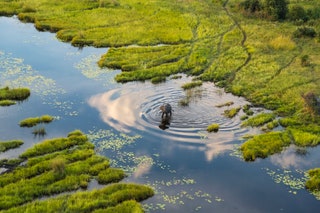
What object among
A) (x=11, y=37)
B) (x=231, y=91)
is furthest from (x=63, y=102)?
(x=11, y=37)

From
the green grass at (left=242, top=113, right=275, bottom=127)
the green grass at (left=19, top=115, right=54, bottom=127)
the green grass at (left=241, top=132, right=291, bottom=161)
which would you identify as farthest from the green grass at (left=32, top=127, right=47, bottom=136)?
the green grass at (left=242, top=113, right=275, bottom=127)

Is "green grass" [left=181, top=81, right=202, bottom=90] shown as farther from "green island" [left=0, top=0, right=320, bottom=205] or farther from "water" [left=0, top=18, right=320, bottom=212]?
"green island" [left=0, top=0, right=320, bottom=205]

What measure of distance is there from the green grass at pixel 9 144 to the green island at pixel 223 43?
1238cm

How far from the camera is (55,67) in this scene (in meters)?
42.5

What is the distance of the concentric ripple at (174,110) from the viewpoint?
32.2 m

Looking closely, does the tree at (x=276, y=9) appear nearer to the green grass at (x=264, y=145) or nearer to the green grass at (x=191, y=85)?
the green grass at (x=191, y=85)

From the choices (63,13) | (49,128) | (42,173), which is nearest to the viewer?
(42,173)

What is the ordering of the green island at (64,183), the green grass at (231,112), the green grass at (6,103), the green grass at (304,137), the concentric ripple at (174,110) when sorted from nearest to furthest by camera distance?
the green island at (64,183), the green grass at (304,137), the concentric ripple at (174,110), the green grass at (231,112), the green grass at (6,103)

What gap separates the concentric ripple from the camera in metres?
32.2

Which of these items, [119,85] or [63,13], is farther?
[63,13]

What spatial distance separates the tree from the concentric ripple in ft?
62.0

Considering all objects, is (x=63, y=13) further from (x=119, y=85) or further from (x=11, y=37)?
(x=119, y=85)

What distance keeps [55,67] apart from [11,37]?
387 inches

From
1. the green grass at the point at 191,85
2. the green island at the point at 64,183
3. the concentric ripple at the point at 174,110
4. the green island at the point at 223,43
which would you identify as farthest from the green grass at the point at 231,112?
the green island at the point at 64,183
